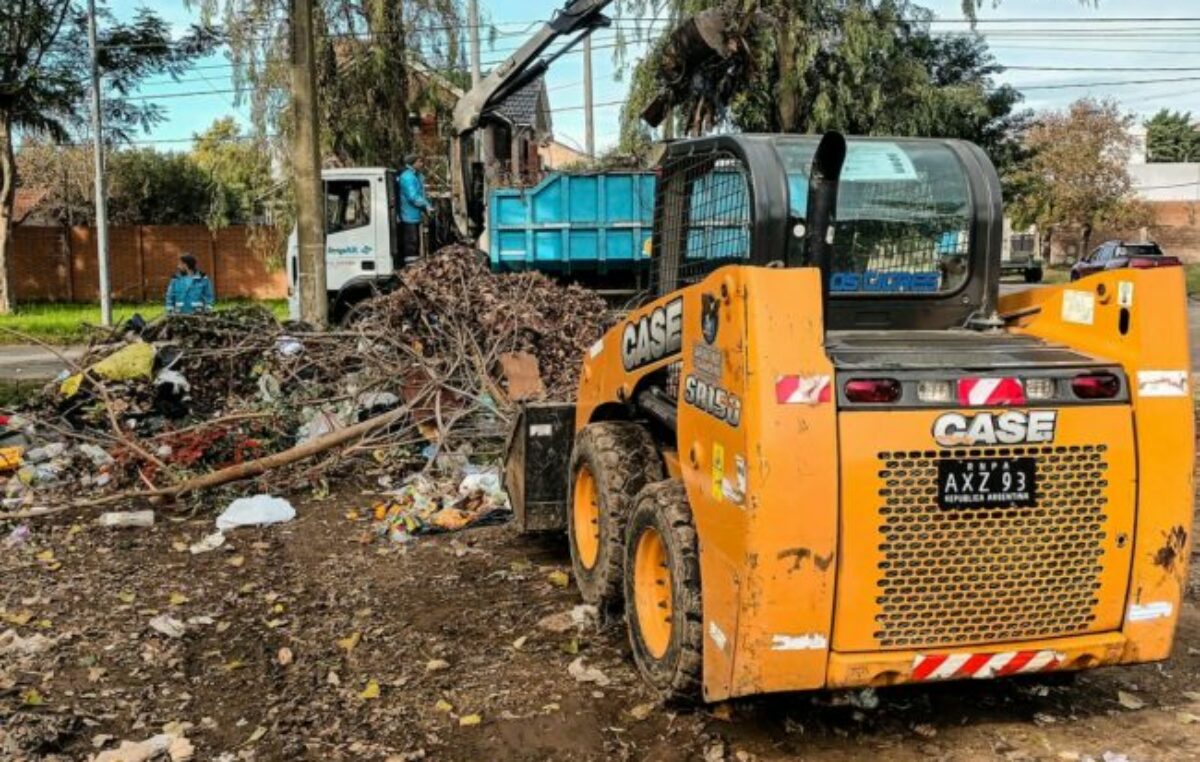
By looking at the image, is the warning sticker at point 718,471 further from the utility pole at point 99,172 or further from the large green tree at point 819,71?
the utility pole at point 99,172

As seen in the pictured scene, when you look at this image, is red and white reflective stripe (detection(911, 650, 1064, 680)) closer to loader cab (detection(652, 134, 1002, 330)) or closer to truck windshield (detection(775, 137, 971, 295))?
loader cab (detection(652, 134, 1002, 330))

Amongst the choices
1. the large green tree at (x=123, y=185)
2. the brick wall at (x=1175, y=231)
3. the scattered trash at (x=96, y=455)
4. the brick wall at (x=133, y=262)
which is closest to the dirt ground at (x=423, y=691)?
the scattered trash at (x=96, y=455)

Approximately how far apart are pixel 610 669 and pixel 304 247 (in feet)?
26.2

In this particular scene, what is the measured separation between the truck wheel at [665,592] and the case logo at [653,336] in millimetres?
543

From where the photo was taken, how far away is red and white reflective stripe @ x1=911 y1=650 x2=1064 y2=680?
11.2 ft

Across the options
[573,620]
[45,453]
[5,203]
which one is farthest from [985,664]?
[5,203]

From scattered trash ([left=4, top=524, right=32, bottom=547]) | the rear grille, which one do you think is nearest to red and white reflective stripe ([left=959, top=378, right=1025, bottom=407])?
the rear grille

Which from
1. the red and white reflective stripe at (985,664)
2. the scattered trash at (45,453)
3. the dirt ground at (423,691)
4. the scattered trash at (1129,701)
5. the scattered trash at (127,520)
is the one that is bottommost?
the scattered trash at (1129,701)

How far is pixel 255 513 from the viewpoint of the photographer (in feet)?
22.3

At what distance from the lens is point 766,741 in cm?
378

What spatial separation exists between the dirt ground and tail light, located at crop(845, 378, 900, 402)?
117cm

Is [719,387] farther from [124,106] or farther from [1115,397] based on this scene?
[124,106]

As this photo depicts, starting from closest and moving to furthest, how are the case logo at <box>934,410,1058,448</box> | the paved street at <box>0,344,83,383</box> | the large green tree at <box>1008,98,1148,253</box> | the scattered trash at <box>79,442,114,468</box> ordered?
the case logo at <box>934,410,1058,448</box> < the scattered trash at <box>79,442,114,468</box> < the paved street at <box>0,344,83,383</box> < the large green tree at <box>1008,98,1148,253</box>

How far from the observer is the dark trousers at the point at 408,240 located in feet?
45.1
